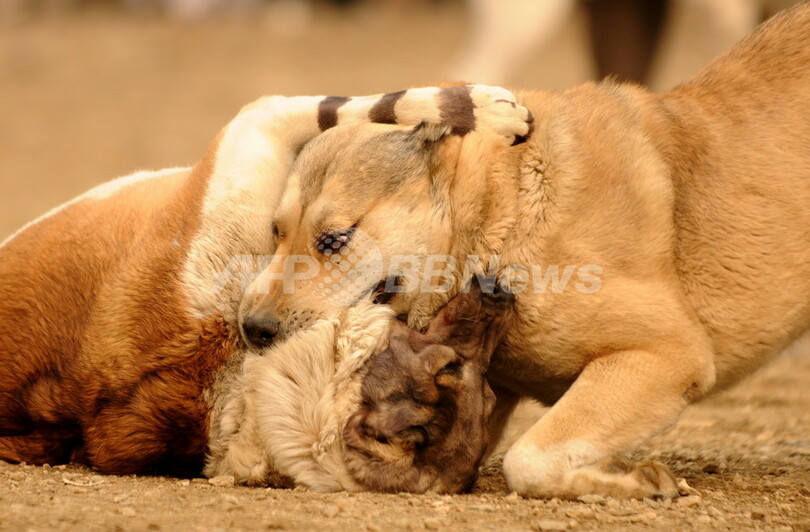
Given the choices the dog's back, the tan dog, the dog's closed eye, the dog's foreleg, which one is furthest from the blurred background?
the dog's foreleg

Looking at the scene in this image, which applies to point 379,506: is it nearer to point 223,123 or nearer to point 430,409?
point 430,409

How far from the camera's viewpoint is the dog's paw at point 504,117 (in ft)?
12.8

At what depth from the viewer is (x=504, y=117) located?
12.9 feet

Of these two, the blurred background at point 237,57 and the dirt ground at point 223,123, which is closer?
the dirt ground at point 223,123

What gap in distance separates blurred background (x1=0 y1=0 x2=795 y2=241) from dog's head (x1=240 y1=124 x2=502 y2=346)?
129 inches

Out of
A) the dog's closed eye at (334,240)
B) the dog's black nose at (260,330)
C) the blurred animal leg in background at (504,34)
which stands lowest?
the dog's black nose at (260,330)

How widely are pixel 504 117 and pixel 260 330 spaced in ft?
3.46

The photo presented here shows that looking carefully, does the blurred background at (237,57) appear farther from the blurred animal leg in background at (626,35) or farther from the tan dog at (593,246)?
the tan dog at (593,246)

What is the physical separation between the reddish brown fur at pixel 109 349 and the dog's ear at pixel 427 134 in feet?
2.49

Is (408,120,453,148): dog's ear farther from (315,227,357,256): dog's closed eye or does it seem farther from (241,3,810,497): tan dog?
(315,227,357,256): dog's closed eye

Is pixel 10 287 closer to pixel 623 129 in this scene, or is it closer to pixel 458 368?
pixel 458 368

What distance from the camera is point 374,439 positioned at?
11.5 ft

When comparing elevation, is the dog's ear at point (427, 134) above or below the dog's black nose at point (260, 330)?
above

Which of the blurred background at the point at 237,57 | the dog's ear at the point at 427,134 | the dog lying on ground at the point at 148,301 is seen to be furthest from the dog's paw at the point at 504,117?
the blurred background at the point at 237,57
